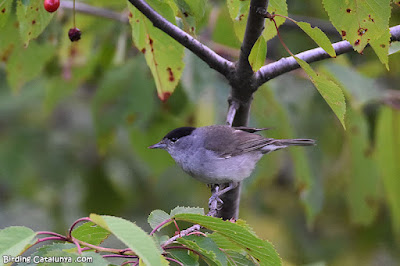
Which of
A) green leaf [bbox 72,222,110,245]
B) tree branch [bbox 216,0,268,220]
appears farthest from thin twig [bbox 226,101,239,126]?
green leaf [bbox 72,222,110,245]

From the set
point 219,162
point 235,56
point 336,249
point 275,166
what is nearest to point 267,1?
point 219,162

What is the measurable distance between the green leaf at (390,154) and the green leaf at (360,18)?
8.37 feet

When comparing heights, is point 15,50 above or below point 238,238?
above

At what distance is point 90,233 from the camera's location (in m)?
2.07

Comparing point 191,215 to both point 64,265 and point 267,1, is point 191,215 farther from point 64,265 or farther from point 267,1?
point 267,1

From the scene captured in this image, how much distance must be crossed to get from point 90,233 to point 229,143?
1992mm

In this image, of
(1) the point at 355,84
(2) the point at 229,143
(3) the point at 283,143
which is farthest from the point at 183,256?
(1) the point at 355,84

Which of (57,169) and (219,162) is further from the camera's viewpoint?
(57,169)

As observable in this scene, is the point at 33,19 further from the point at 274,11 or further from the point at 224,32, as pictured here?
the point at 224,32

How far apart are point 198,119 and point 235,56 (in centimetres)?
59

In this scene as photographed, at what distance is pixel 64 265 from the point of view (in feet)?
5.43

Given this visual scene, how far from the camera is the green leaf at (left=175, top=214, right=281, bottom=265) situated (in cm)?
190

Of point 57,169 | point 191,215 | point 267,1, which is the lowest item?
point 57,169

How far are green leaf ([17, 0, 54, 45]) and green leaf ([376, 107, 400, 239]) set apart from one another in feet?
9.82
